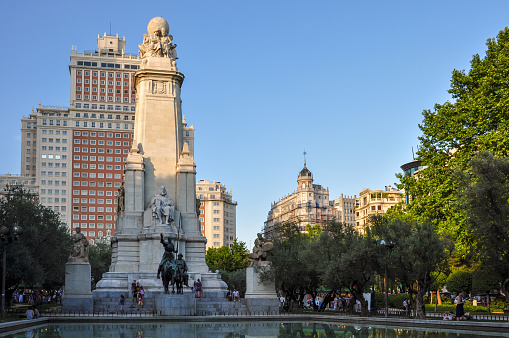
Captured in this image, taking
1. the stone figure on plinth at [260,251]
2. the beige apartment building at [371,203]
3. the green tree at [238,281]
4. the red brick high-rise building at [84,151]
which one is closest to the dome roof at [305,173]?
the beige apartment building at [371,203]

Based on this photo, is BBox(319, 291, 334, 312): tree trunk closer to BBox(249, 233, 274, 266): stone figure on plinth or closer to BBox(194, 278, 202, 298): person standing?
BBox(249, 233, 274, 266): stone figure on plinth

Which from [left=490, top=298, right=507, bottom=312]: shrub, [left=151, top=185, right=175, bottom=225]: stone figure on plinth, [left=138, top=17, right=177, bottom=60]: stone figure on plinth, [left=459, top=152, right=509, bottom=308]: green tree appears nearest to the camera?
[left=459, top=152, right=509, bottom=308]: green tree

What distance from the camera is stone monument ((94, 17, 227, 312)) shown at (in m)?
42.9

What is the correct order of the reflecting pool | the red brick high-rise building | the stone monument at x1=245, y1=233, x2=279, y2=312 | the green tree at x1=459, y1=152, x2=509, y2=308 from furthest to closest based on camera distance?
the red brick high-rise building < the stone monument at x1=245, y1=233, x2=279, y2=312 < the green tree at x1=459, y1=152, x2=509, y2=308 < the reflecting pool

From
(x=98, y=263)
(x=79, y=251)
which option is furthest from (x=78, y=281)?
(x=98, y=263)

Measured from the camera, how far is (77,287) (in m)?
39.8

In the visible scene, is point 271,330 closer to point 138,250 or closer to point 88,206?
point 138,250

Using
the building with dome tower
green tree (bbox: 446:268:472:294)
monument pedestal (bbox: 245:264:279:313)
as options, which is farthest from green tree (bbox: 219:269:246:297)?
the building with dome tower

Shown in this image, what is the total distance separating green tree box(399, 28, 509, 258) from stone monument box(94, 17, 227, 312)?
589 inches

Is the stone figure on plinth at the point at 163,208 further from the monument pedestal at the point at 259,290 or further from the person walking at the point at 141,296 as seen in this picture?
the monument pedestal at the point at 259,290

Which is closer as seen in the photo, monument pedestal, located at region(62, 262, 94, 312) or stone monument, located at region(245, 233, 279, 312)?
monument pedestal, located at region(62, 262, 94, 312)

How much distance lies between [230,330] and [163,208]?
18525 millimetres

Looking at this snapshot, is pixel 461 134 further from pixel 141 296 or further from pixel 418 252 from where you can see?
pixel 141 296

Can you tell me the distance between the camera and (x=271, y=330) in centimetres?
2675
